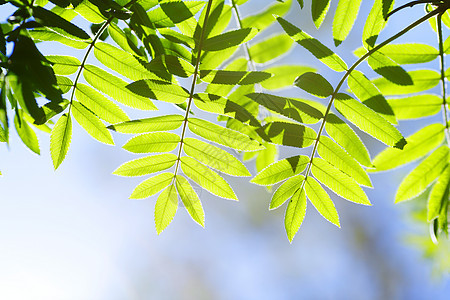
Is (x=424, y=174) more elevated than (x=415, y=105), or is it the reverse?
(x=415, y=105)

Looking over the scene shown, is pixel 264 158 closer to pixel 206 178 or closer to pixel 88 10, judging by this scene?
pixel 206 178

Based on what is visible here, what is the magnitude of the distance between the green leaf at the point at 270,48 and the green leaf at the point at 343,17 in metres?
0.19

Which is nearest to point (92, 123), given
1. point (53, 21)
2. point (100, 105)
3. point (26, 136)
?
point (100, 105)

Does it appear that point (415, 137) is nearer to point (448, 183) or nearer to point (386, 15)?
point (448, 183)

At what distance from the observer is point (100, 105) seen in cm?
107

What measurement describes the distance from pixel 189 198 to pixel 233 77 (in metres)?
0.38

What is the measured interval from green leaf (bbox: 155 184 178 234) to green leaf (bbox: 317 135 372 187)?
1.41 ft

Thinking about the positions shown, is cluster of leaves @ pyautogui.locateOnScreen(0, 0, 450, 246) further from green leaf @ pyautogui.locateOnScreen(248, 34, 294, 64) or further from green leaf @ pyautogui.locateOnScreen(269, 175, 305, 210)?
green leaf @ pyautogui.locateOnScreen(248, 34, 294, 64)

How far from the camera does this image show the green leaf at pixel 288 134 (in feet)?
3.44

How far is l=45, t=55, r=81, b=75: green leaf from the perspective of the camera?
3.43 ft

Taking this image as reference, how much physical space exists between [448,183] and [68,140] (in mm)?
1105

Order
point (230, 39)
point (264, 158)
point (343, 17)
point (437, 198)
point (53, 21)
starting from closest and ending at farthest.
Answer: point (53, 21)
point (230, 39)
point (343, 17)
point (437, 198)
point (264, 158)

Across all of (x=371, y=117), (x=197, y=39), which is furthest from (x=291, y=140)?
(x=197, y=39)

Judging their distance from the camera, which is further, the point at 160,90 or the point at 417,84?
the point at 417,84
